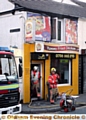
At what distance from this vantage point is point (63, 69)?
738 inches

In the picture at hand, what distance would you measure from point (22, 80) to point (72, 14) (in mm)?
6259

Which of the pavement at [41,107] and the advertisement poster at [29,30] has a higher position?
the advertisement poster at [29,30]

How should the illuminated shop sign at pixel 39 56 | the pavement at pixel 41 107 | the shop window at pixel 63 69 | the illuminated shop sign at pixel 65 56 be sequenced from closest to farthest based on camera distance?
the pavement at pixel 41 107 < the illuminated shop sign at pixel 39 56 < the illuminated shop sign at pixel 65 56 < the shop window at pixel 63 69

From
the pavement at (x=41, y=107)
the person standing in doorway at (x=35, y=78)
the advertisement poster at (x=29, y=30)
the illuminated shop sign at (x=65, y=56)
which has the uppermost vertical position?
the advertisement poster at (x=29, y=30)

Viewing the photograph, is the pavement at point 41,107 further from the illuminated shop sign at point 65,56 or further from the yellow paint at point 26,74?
the illuminated shop sign at point 65,56

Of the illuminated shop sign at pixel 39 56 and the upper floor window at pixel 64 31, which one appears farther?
the upper floor window at pixel 64 31

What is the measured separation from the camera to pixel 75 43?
18.9 m

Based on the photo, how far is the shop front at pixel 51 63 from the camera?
52.3 feet

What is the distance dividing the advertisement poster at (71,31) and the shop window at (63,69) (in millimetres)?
1352

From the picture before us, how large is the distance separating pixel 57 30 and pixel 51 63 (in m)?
2.16

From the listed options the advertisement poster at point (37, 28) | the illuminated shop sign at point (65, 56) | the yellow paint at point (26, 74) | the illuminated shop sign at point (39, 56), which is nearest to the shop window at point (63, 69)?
the illuminated shop sign at point (65, 56)

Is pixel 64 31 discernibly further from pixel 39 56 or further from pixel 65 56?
pixel 39 56

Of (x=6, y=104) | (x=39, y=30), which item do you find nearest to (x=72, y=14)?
(x=39, y=30)

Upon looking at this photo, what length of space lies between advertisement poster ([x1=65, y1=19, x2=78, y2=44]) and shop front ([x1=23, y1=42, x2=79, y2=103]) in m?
0.50
